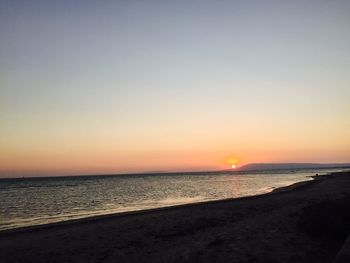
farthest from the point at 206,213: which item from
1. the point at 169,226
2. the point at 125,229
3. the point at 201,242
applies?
the point at 201,242

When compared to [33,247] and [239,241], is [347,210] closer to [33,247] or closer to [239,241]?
[239,241]

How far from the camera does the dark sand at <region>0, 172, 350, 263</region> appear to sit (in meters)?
11.4

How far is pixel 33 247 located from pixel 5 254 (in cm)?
117

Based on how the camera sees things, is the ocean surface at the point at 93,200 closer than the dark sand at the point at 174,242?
No

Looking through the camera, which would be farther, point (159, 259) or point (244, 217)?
point (244, 217)

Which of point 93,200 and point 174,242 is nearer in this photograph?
point 174,242

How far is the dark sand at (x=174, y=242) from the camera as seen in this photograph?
37.5ft

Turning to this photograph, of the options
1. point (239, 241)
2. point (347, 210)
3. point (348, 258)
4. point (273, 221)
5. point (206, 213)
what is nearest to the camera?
point (348, 258)

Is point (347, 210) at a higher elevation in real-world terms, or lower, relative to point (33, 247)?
higher

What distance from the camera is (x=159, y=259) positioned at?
37.9ft

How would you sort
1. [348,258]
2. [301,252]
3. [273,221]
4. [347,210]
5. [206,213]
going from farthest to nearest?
1. [206,213]
2. [273,221]
3. [347,210]
4. [301,252]
5. [348,258]

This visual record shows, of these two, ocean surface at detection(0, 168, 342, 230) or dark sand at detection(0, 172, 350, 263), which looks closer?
dark sand at detection(0, 172, 350, 263)

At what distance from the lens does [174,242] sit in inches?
550

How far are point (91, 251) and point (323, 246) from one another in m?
8.03
